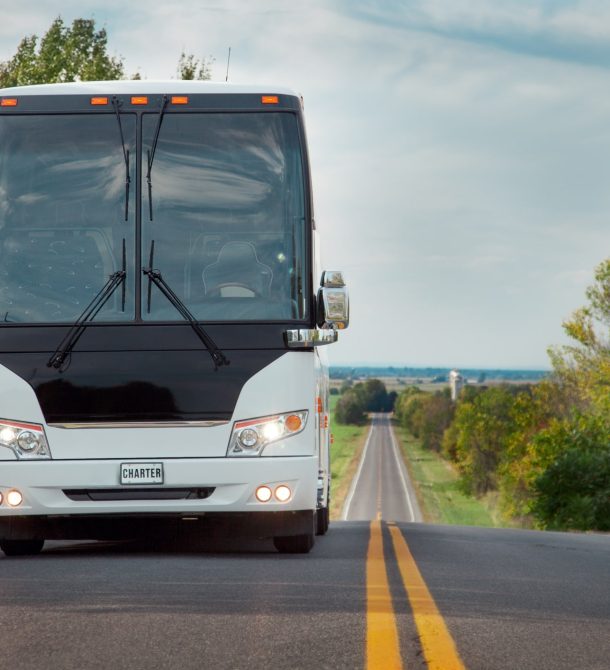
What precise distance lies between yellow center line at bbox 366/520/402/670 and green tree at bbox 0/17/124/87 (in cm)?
3697

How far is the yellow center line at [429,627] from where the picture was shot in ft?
16.7

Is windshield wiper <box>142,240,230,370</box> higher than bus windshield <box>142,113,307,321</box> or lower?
lower

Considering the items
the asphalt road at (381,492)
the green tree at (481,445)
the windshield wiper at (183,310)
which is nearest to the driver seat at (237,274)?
the windshield wiper at (183,310)

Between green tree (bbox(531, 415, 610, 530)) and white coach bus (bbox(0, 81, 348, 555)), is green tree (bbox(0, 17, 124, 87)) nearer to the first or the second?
green tree (bbox(531, 415, 610, 530))

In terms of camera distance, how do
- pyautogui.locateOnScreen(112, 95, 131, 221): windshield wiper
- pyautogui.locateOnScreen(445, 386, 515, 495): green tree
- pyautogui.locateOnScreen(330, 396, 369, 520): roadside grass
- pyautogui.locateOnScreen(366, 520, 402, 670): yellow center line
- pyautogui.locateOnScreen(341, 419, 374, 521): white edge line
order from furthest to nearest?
pyautogui.locateOnScreen(445, 386, 515, 495): green tree, pyautogui.locateOnScreen(330, 396, 369, 520): roadside grass, pyautogui.locateOnScreen(341, 419, 374, 521): white edge line, pyautogui.locateOnScreen(112, 95, 131, 221): windshield wiper, pyautogui.locateOnScreen(366, 520, 402, 670): yellow center line

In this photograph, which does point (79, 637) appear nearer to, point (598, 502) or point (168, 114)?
point (168, 114)

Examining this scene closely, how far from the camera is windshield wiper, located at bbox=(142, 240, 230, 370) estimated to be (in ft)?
31.6

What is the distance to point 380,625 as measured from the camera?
19.6ft

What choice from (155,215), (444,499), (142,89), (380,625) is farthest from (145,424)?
(444,499)

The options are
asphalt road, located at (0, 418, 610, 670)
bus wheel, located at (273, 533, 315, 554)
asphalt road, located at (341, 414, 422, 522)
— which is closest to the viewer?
asphalt road, located at (0, 418, 610, 670)

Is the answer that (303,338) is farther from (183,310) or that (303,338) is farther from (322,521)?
(322,521)

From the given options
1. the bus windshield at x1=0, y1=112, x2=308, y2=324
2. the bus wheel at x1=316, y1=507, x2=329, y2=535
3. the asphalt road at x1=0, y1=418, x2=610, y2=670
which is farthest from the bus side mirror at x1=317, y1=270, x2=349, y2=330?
the bus wheel at x1=316, y1=507, x2=329, y2=535

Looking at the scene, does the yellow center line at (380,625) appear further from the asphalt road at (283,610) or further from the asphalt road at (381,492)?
the asphalt road at (381,492)

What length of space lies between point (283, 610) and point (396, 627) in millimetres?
712
